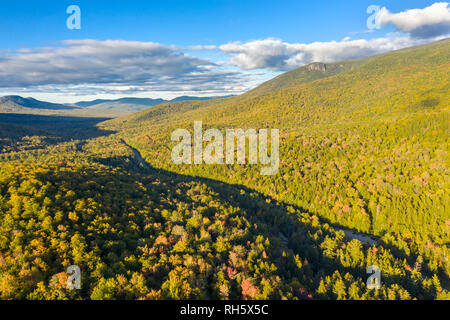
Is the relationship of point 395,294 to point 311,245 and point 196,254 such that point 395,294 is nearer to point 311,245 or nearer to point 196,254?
point 311,245

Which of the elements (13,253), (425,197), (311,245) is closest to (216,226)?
(311,245)

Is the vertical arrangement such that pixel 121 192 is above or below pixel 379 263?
above

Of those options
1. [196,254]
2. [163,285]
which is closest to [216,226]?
[196,254]

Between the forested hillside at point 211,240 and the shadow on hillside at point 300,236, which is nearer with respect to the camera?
the forested hillside at point 211,240

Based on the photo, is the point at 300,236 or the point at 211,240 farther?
the point at 300,236

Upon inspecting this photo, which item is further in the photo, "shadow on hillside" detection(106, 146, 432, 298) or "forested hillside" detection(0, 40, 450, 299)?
"shadow on hillside" detection(106, 146, 432, 298)

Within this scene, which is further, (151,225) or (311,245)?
(311,245)

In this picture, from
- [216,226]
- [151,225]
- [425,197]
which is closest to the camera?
[151,225]

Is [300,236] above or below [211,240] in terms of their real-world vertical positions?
below
